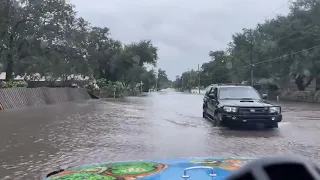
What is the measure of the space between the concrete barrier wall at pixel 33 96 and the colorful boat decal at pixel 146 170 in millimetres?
19493

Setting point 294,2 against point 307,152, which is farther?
point 294,2

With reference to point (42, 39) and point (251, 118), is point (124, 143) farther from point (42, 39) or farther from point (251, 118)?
point (42, 39)

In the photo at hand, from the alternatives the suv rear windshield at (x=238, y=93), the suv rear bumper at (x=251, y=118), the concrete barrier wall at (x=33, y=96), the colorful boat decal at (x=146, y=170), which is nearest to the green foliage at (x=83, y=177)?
the colorful boat decal at (x=146, y=170)

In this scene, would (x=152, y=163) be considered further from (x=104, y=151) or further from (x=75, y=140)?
(x=75, y=140)

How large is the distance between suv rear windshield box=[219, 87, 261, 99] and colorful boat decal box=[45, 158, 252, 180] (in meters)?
9.54

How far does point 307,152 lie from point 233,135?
2731 mm

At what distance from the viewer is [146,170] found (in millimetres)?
2992

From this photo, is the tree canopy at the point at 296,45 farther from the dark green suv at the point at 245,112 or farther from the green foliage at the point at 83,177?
the green foliage at the point at 83,177

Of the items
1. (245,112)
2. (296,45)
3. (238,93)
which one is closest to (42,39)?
(238,93)

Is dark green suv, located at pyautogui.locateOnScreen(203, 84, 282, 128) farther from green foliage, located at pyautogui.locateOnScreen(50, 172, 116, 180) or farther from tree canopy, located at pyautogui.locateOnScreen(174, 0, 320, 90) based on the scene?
tree canopy, located at pyautogui.locateOnScreen(174, 0, 320, 90)

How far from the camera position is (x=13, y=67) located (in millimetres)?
30938

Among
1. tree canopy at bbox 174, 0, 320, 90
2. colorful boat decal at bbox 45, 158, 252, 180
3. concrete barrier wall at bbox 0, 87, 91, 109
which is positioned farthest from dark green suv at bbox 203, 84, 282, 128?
tree canopy at bbox 174, 0, 320, 90

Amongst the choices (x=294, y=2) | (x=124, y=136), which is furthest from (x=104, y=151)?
(x=294, y=2)

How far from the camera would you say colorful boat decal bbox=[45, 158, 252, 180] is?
2.73 meters
